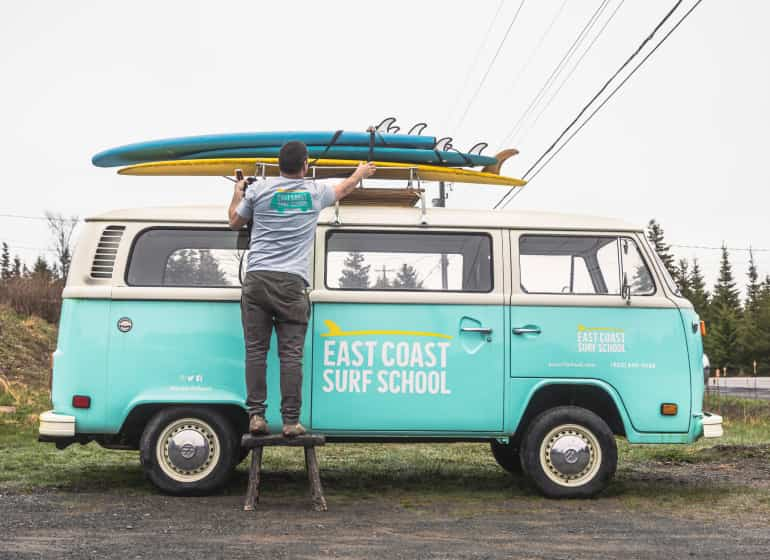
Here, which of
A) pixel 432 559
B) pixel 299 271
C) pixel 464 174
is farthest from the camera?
pixel 464 174

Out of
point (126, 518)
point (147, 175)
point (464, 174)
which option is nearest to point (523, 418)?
point (464, 174)

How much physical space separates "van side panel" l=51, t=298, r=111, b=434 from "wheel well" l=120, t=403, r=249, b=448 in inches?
8.6

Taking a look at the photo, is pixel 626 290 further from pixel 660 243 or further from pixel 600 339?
pixel 660 243

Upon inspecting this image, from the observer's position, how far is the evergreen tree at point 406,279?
6.76 m

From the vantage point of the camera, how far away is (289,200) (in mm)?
6199

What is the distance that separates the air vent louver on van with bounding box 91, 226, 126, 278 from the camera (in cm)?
673

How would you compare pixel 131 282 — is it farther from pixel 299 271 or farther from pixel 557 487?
pixel 557 487

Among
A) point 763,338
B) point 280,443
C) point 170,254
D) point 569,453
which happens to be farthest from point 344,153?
point 763,338

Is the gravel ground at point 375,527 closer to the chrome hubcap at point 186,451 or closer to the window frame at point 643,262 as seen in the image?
the chrome hubcap at point 186,451

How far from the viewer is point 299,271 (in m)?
6.17

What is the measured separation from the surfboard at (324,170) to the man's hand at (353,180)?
39 cm

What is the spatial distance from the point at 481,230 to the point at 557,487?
207cm

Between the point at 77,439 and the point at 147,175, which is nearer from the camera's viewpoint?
the point at 77,439

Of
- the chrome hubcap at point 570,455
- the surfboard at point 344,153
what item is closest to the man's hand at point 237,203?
the surfboard at point 344,153
